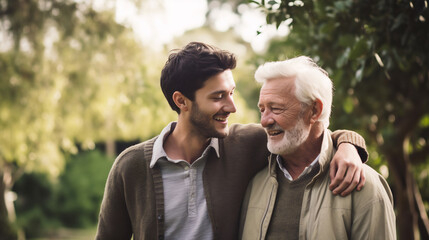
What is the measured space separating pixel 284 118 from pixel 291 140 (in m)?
0.13

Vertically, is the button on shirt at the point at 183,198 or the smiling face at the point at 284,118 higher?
the smiling face at the point at 284,118

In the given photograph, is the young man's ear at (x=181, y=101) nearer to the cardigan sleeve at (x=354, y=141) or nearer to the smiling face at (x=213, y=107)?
the smiling face at (x=213, y=107)

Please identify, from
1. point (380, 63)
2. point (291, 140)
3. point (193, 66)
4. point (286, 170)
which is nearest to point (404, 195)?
point (380, 63)

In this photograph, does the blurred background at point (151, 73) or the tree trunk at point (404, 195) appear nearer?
the blurred background at point (151, 73)

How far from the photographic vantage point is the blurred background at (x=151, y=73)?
3.30 meters

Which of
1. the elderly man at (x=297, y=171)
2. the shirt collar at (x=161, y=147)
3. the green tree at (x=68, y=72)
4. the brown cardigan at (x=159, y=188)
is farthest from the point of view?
the green tree at (x=68, y=72)

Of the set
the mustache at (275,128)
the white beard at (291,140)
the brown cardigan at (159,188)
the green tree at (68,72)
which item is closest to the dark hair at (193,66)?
the brown cardigan at (159,188)

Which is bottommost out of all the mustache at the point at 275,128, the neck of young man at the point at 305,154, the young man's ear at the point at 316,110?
the neck of young man at the point at 305,154

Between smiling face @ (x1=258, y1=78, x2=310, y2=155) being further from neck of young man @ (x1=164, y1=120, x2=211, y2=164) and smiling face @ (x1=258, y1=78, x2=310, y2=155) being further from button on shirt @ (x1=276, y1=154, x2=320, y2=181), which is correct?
neck of young man @ (x1=164, y1=120, x2=211, y2=164)

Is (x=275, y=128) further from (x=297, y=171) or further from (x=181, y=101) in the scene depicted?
(x=181, y=101)

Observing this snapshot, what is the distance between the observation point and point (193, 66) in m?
3.12

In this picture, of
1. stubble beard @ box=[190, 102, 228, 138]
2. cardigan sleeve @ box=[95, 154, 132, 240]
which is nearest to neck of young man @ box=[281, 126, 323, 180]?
stubble beard @ box=[190, 102, 228, 138]

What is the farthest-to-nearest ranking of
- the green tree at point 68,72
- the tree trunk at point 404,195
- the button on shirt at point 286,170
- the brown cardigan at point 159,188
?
the green tree at point 68,72
the tree trunk at point 404,195
the brown cardigan at point 159,188
the button on shirt at point 286,170

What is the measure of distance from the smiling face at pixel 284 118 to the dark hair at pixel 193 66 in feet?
1.44
